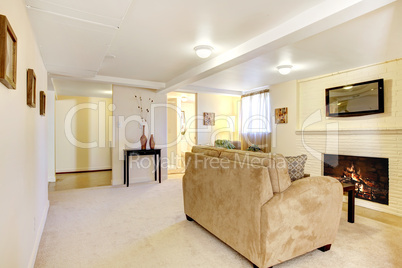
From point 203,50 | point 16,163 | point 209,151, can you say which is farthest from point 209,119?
point 16,163

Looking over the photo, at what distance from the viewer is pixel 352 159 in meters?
3.88

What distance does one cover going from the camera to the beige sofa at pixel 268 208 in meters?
1.82

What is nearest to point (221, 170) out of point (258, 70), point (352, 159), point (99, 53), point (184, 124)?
point (99, 53)

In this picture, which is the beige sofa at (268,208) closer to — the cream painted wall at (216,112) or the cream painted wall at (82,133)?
the cream painted wall at (216,112)

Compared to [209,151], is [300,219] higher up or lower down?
lower down

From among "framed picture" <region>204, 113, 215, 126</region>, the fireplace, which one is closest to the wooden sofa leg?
the fireplace

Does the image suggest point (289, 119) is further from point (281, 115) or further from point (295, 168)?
point (295, 168)

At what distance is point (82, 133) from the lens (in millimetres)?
6766

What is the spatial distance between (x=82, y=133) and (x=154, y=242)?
5.41m

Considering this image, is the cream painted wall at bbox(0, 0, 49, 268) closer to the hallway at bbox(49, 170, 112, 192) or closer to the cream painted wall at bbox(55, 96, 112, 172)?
the hallway at bbox(49, 170, 112, 192)

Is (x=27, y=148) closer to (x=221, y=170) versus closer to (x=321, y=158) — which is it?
(x=221, y=170)

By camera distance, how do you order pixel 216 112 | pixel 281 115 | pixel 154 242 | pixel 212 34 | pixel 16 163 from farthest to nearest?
1. pixel 216 112
2. pixel 281 115
3. pixel 212 34
4. pixel 154 242
5. pixel 16 163

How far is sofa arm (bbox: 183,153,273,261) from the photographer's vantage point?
6.09ft

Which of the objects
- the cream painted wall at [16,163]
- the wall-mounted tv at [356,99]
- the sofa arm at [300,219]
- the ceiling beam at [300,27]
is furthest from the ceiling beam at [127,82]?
the sofa arm at [300,219]
